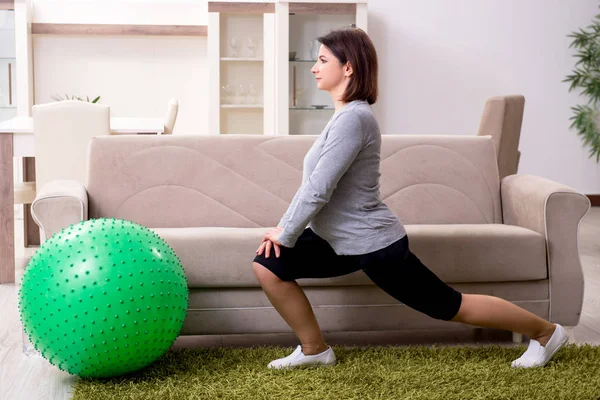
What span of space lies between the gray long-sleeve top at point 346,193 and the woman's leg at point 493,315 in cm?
29

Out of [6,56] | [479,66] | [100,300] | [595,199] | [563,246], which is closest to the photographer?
[100,300]

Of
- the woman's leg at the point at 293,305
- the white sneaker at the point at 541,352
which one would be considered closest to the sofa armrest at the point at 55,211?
the woman's leg at the point at 293,305

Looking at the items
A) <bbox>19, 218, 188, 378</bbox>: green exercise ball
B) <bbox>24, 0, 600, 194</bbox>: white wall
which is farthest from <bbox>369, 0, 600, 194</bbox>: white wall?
<bbox>19, 218, 188, 378</bbox>: green exercise ball

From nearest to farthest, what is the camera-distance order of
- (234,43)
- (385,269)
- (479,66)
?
(385,269) → (234,43) → (479,66)

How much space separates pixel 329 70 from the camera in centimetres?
230

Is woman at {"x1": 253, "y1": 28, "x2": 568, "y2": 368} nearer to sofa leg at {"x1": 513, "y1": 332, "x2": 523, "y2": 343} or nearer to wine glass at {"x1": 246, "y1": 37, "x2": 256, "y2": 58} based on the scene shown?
sofa leg at {"x1": 513, "y1": 332, "x2": 523, "y2": 343}

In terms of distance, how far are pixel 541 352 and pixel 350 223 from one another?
0.73 metres

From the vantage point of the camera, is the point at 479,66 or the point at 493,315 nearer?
the point at 493,315

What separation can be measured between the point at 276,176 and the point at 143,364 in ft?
3.69

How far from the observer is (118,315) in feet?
7.18

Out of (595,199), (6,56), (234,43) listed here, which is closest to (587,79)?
(595,199)

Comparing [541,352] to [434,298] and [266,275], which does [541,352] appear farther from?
[266,275]

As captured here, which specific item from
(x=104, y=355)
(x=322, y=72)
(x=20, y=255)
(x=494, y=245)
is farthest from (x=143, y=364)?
(x=20, y=255)

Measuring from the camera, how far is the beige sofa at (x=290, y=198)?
2.71 meters
